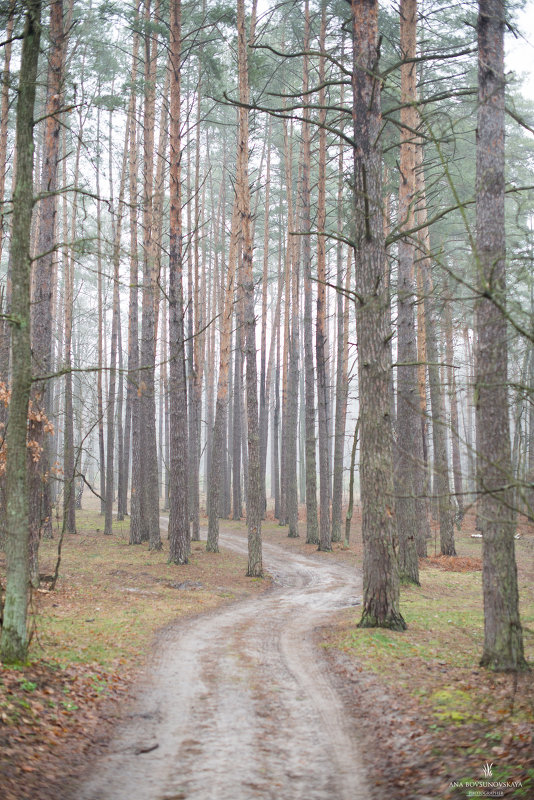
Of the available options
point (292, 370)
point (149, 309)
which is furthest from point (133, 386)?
point (292, 370)

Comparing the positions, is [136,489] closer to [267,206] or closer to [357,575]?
[357,575]

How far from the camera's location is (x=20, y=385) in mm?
5945

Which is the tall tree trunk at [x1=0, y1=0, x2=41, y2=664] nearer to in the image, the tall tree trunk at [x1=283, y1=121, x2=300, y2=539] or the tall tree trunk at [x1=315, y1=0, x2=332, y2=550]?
the tall tree trunk at [x1=315, y1=0, x2=332, y2=550]

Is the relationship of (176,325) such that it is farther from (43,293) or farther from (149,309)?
(43,293)

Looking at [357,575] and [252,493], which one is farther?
[357,575]

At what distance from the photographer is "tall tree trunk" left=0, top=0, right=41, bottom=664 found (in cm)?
582

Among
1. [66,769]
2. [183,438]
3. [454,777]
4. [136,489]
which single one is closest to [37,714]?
[66,769]

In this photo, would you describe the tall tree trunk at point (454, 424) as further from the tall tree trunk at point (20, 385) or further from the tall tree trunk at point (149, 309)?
the tall tree trunk at point (149, 309)

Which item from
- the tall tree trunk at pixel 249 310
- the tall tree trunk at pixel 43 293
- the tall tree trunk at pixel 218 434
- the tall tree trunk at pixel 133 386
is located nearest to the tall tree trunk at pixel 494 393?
the tall tree trunk at pixel 43 293

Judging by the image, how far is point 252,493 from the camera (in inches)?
591

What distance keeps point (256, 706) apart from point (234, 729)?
2.11 ft

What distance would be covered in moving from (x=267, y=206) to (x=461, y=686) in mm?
27202

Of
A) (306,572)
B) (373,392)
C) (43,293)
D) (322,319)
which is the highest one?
(322,319)

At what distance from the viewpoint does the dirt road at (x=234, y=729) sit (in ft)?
13.8
